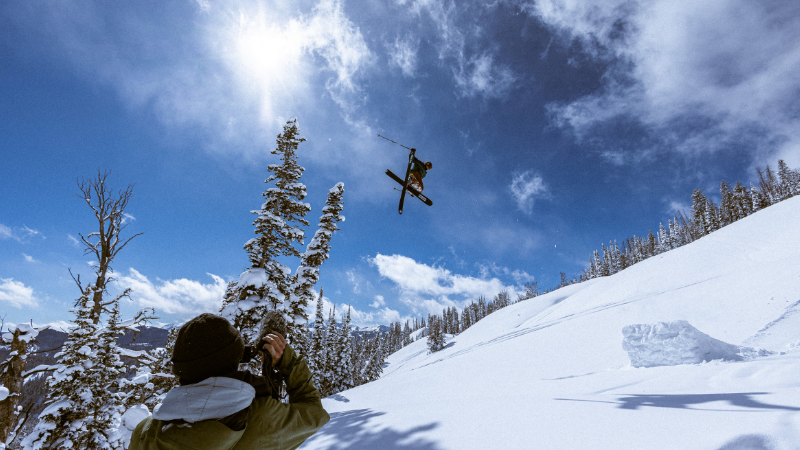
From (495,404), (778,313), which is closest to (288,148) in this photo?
(495,404)

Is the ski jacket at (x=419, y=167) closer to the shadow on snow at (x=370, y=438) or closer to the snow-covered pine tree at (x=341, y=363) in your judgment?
the shadow on snow at (x=370, y=438)

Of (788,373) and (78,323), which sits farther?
(78,323)

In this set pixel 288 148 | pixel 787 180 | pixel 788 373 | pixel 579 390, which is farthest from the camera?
pixel 787 180

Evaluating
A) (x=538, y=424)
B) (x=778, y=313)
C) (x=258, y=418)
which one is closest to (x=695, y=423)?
(x=538, y=424)

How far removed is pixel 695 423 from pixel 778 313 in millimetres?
12252

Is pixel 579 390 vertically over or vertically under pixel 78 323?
under

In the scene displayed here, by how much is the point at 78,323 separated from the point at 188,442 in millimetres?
13244

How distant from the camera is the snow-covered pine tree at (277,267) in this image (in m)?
11.4

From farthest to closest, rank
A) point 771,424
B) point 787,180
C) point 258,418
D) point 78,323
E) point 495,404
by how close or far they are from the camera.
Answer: point 787,180
point 78,323
point 495,404
point 771,424
point 258,418

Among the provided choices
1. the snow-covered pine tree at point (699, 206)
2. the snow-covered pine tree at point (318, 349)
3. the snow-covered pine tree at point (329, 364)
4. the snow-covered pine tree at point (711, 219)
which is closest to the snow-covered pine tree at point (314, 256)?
the snow-covered pine tree at point (318, 349)

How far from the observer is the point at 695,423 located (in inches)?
132

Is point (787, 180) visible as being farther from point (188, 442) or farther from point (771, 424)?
point (188, 442)

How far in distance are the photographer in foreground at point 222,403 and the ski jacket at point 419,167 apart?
10.1 metres

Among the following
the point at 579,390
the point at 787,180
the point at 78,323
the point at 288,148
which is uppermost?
the point at 787,180
